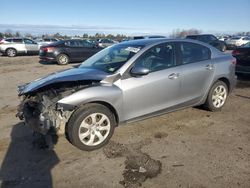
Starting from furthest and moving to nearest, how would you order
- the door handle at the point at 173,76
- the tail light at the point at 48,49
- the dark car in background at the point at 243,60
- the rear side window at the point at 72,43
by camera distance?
1. the rear side window at the point at 72,43
2. the tail light at the point at 48,49
3. the dark car in background at the point at 243,60
4. the door handle at the point at 173,76

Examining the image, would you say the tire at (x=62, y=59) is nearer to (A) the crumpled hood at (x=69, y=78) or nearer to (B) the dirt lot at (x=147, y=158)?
(B) the dirt lot at (x=147, y=158)

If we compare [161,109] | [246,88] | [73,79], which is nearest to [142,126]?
[161,109]

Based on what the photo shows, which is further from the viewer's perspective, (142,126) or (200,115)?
(200,115)

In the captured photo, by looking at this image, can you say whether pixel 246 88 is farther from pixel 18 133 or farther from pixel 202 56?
pixel 18 133

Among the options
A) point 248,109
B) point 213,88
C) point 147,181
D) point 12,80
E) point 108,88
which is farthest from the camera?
point 12,80

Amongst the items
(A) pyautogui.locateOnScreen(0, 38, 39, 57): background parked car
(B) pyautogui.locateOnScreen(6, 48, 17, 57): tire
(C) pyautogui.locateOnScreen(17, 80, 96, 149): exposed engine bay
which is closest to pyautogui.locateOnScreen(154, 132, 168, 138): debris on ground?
(C) pyautogui.locateOnScreen(17, 80, 96, 149): exposed engine bay

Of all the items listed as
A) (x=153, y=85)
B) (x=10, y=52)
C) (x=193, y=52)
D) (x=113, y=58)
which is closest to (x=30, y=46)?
(x=10, y=52)

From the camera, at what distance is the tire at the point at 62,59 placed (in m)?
17.1

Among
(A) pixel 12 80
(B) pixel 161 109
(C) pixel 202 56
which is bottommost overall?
(A) pixel 12 80

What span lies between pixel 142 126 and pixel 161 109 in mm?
549

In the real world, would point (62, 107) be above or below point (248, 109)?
above

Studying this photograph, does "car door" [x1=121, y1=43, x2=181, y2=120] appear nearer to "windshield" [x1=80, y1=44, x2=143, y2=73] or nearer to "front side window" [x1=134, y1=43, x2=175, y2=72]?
"front side window" [x1=134, y1=43, x2=175, y2=72]

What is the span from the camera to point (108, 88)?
4.53 m

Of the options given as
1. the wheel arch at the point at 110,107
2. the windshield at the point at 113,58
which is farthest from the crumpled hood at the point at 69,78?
the wheel arch at the point at 110,107
